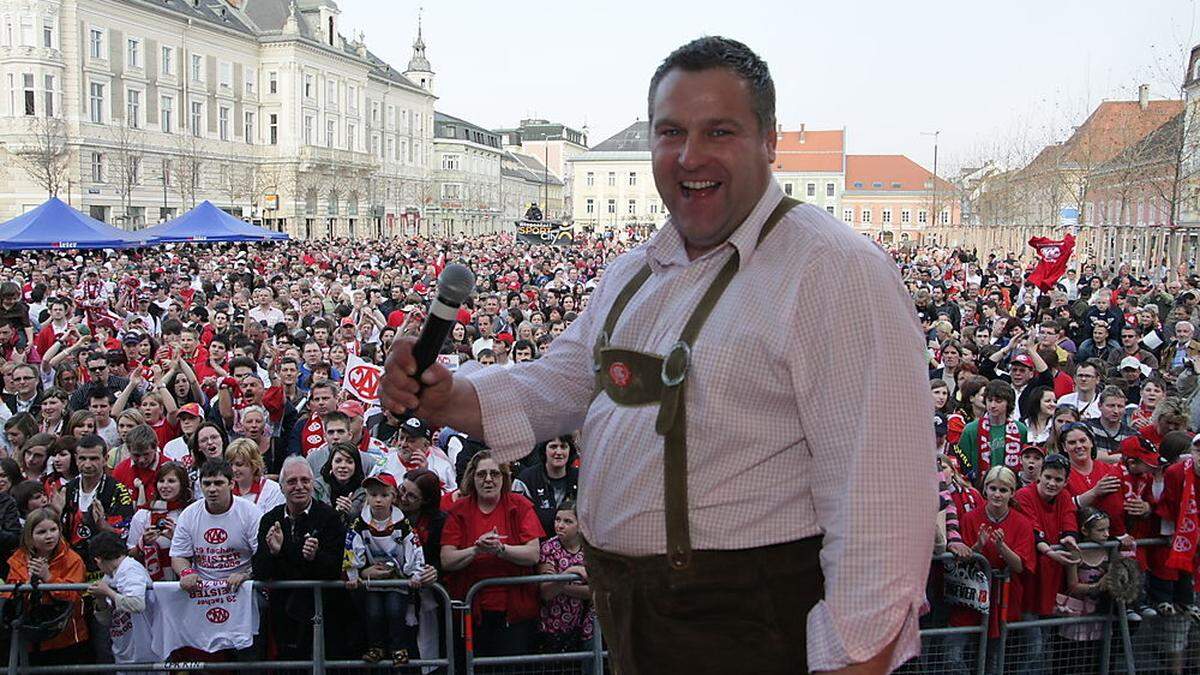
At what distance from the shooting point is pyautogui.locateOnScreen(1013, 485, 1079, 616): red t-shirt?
19.5 feet

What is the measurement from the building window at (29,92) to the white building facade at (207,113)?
7 centimetres

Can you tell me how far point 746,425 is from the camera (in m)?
1.70

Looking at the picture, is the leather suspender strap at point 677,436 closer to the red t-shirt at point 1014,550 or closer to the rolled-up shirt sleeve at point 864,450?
the rolled-up shirt sleeve at point 864,450

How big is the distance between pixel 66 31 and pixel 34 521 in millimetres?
54480

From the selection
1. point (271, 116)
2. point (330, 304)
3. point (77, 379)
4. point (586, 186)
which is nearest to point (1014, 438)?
point (77, 379)

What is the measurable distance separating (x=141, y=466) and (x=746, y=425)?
6.56 metres

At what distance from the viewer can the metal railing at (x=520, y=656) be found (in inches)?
220

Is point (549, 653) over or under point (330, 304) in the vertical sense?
under

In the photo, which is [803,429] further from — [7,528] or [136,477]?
[136,477]

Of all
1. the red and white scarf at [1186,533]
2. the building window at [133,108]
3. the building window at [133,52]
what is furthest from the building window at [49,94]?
the red and white scarf at [1186,533]

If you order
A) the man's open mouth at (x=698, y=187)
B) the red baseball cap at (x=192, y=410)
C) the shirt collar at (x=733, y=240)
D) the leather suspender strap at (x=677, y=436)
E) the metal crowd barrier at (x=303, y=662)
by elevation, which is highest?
the man's open mouth at (x=698, y=187)

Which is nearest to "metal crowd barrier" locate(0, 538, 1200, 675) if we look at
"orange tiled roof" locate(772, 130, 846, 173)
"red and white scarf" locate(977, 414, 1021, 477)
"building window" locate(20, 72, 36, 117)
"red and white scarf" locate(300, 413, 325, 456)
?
"red and white scarf" locate(977, 414, 1021, 477)

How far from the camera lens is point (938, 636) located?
5.80 m

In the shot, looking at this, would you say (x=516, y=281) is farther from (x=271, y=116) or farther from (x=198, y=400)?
(x=271, y=116)
